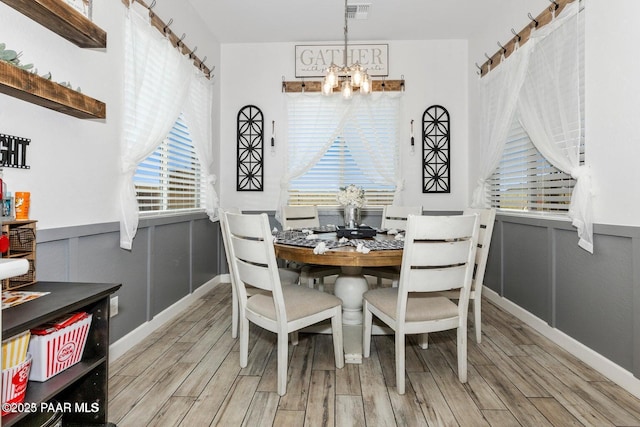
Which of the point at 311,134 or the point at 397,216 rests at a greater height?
the point at 311,134

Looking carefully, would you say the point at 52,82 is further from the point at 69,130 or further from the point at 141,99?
the point at 141,99

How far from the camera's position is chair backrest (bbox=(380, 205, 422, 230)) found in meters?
3.35

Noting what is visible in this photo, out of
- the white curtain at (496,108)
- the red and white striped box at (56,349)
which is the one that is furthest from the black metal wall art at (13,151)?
the white curtain at (496,108)

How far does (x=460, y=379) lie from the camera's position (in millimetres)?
1927

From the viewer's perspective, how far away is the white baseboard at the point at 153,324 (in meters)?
2.24

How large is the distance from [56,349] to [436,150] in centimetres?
396

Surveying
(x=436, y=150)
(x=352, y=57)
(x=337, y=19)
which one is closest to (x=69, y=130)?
(x=337, y=19)

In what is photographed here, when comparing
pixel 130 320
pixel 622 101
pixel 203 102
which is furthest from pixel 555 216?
pixel 203 102

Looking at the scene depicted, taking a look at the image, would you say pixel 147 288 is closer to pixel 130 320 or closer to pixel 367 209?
pixel 130 320

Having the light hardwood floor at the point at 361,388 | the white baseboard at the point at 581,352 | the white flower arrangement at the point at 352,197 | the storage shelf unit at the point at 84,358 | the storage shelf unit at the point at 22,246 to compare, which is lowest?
the light hardwood floor at the point at 361,388

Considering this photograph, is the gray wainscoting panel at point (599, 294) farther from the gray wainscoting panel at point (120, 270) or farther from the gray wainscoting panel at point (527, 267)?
the gray wainscoting panel at point (120, 270)

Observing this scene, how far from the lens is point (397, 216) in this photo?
343 cm

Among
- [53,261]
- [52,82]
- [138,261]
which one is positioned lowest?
[138,261]

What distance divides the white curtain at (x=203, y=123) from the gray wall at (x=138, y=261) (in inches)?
10.6
